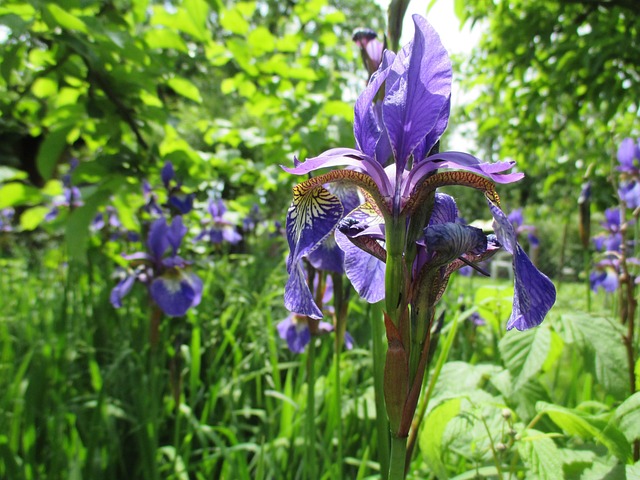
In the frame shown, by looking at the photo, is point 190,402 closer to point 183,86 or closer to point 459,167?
Result: point 183,86

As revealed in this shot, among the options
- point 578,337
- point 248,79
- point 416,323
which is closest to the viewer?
point 416,323

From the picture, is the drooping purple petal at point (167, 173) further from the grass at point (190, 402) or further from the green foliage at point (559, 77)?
the green foliage at point (559, 77)

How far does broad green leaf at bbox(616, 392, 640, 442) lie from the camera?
0.83 m

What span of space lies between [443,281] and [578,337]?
0.61 metres

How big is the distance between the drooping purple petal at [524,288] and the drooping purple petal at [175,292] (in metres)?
1.44

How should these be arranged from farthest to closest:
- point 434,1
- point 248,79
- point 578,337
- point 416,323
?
point 248,79 < point 434,1 < point 578,337 < point 416,323

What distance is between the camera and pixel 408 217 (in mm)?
670

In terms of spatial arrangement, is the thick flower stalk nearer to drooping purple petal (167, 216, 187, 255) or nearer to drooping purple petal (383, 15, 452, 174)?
drooping purple petal (383, 15, 452, 174)

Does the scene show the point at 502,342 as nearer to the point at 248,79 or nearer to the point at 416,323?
the point at 416,323

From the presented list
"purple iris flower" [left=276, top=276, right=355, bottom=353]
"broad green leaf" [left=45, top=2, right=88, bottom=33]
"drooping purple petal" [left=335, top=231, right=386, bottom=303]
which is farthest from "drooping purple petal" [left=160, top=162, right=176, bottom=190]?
"drooping purple petal" [left=335, top=231, right=386, bottom=303]

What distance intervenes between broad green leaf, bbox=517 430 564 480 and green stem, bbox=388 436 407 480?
0.36 m

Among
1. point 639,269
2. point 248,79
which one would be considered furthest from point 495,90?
point 639,269

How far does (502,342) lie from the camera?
1.12 metres

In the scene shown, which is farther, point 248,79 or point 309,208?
point 248,79
